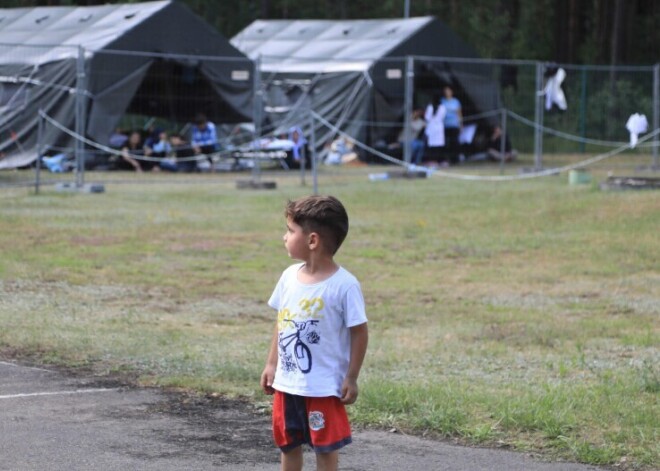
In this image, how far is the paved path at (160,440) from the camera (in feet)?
19.3

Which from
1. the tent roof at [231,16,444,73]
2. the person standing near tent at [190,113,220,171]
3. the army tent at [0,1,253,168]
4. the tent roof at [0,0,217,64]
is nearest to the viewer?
the army tent at [0,1,253,168]

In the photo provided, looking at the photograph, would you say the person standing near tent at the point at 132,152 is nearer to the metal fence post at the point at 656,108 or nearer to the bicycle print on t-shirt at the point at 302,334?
the metal fence post at the point at 656,108

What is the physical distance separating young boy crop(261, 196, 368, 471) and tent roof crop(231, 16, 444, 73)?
2589 cm

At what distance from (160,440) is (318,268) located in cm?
185

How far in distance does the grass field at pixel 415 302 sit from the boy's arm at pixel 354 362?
1.76 metres

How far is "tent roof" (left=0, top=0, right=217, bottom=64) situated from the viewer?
26047mm

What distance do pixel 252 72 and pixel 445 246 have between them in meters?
15.1

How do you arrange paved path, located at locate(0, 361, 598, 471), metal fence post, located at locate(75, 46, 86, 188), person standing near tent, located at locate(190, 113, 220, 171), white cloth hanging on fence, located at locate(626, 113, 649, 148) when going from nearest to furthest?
paved path, located at locate(0, 361, 598, 471) < metal fence post, located at locate(75, 46, 86, 188) < person standing near tent, located at locate(190, 113, 220, 171) < white cloth hanging on fence, located at locate(626, 113, 649, 148)

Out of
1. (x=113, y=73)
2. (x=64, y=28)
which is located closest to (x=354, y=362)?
(x=113, y=73)

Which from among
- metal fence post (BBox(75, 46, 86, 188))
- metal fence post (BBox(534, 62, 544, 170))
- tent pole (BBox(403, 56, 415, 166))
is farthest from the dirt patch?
metal fence post (BBox(534, 62, 544, 170))

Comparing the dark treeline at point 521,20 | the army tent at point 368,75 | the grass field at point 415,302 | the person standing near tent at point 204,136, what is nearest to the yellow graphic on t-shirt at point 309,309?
the grass field at point 415,302

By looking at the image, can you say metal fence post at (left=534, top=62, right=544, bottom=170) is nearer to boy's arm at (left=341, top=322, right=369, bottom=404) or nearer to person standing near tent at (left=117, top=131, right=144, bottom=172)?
person standing near tent at (left=117, top=131, right=144, bottom=172)

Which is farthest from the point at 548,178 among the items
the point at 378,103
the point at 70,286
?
the point at 70,286

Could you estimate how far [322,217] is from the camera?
4.78m
